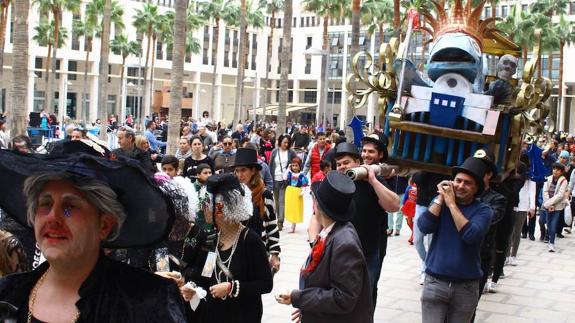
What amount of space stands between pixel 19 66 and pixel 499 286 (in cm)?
1257

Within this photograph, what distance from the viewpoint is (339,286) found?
4730 mm

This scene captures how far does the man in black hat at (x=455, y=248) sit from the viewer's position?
6219 millimetres

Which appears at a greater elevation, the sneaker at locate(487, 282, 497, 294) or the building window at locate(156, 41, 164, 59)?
the building window at locate(156, 41, 164, 59)

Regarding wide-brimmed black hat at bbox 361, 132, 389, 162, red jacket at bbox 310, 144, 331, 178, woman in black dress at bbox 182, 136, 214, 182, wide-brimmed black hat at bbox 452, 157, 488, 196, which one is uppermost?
wide-brimmed black hat at bbox 361, 132, 389, 162

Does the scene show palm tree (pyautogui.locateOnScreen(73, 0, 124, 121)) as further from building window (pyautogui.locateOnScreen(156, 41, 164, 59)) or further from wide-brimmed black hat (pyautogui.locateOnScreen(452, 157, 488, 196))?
wide-brimmed black hat (pyautogui.locateOnScreen(452, 157, 488, 196))

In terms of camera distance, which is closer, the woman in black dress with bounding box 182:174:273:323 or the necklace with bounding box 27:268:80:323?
the necklace with bounding box 27:268:80:323

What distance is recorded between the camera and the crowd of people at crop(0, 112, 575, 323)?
2.67 metres

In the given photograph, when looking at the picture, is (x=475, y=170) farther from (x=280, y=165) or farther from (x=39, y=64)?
(x=39, y=64)

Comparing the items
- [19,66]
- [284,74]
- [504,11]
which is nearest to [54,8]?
[284,74]

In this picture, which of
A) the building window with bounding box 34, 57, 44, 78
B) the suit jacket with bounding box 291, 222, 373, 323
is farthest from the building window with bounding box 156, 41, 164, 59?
the suit jacket with bounding box 291, 222, 373, 323

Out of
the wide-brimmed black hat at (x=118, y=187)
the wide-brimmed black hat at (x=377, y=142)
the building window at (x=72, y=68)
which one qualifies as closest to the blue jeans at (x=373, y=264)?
the wide-brimmed black hat at (x=377, y=142)

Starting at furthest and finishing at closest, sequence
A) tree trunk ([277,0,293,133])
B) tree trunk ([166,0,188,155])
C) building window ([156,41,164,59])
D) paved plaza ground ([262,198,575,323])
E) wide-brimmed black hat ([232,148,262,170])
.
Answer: building window ([156,41,164,59])
tree trunk ([277,0,293,133])
tree trunk ([166,0,188,155])
paved plaza ground ([262,198,575,323])
wide-brimmed black hat ([232,148,262,170])

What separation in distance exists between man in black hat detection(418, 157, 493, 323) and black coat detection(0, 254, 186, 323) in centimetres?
380

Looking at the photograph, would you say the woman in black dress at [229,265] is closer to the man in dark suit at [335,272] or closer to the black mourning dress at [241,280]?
the black mourning dress at [241,280]
